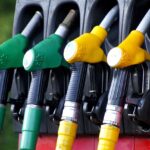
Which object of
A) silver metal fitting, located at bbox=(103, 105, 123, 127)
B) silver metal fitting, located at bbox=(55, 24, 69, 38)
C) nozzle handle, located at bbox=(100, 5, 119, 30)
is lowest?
silver metal fitting, located at bbox=(103, 105, 123, 127)

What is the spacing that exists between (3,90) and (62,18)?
0.25 meters

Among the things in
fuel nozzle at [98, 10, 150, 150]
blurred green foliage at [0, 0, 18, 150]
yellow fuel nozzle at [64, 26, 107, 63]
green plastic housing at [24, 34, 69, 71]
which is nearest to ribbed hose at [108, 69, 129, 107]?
fuel nozzle at [98, 10, 150, 150]

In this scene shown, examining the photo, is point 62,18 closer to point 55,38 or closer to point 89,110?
point 55,38

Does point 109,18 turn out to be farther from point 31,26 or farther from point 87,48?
point 31,26

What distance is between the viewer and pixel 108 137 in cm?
206

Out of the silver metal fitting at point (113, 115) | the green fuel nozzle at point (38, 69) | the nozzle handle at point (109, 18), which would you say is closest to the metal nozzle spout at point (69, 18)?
the green fuel nozzle at point (38, 69)

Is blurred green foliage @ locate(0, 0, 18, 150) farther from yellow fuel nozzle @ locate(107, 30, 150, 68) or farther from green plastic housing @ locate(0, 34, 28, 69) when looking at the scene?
yellow fuel nozzle @ locate(107, 30, 150, 68)

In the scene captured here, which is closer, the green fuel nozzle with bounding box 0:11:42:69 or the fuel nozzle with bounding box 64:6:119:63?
the fuel nozzle with bounding box 64:6:119:63

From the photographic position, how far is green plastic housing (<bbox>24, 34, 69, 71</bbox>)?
7.54 feet

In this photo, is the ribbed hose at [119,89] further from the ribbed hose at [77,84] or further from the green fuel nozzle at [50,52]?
the green fuel nozzle at [50,52]

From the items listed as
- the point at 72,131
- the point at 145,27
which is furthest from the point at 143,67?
the point at 72,131

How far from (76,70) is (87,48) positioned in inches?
3.7

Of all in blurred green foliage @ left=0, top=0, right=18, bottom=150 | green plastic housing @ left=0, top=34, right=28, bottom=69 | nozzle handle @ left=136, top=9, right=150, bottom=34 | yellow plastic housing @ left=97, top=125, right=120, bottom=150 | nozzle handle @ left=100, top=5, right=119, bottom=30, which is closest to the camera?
yellow plastic housing @ left=97, top=125, right=120, bottom=150

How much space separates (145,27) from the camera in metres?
2.17
